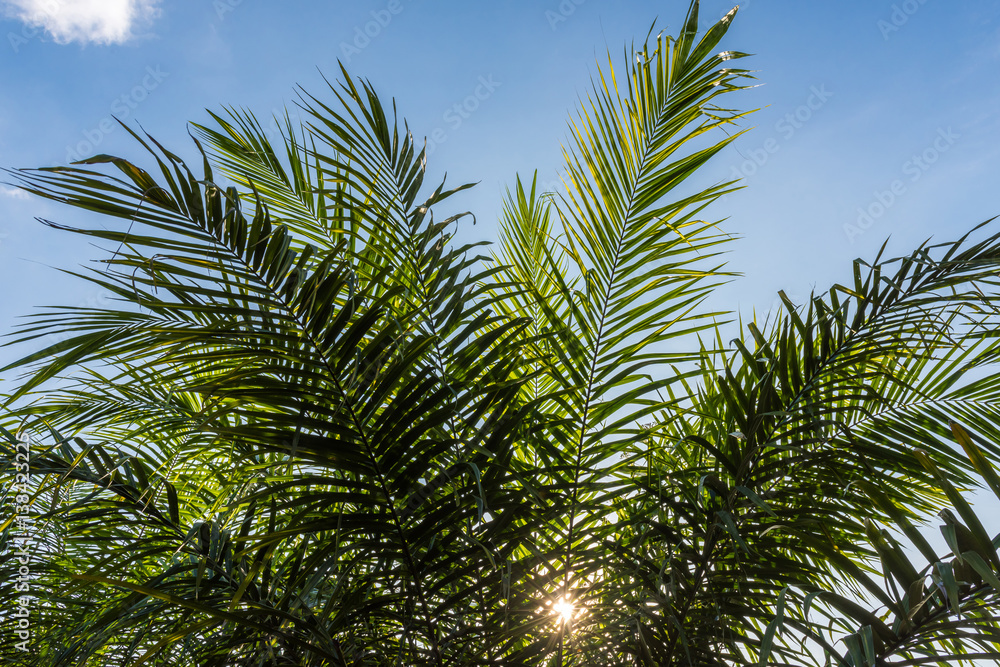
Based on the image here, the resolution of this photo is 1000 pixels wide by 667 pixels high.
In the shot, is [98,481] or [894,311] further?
[894,311]

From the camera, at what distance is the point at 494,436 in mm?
1300

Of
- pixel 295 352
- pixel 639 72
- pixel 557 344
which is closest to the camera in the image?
pixel 295 352

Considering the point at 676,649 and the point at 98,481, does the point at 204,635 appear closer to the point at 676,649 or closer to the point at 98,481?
the point at 98,481

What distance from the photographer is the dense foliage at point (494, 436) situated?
3.64 feet

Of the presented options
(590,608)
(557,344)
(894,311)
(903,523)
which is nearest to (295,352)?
(557,344)

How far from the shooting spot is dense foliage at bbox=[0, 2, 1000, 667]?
1110mm

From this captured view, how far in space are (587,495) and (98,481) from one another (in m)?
1.24

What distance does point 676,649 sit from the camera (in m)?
1.30

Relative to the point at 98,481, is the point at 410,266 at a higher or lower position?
higher

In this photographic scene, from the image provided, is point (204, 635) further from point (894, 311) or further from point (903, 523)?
point (894, 311)

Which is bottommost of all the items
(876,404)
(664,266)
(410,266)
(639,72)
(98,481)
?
(876,404)

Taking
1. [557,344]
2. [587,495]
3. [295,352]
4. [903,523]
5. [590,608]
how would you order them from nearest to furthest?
[903,523] < [295,352] < [590,608] < [557,344] < [587,495]

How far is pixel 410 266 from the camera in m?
1.57

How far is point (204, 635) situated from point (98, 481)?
0.60m
